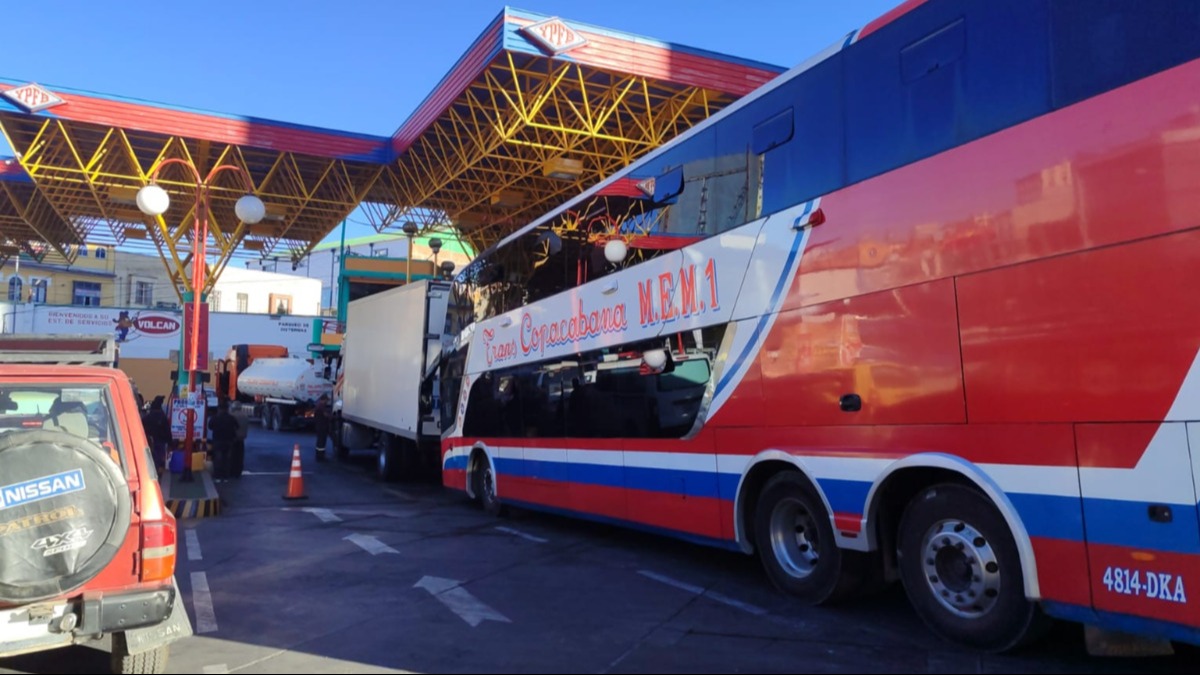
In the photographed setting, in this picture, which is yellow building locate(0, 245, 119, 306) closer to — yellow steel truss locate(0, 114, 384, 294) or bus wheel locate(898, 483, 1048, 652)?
yellow steel truss locate(0, 114, 384, 294)

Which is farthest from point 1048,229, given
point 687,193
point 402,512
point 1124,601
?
point 402,512

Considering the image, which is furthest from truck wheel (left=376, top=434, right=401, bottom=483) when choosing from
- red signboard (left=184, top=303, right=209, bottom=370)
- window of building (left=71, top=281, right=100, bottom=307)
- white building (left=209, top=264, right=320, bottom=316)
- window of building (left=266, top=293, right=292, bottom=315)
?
window of building (left=71, top=281, right=100, bottom=307)

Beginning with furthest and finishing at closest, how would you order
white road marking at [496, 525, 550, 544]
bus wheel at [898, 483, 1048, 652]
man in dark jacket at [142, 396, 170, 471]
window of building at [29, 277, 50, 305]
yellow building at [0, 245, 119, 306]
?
yellow building at [0, 245, 119, 306] → window of building at [29, 277, 50, 305] → man in dark jacket at [142, 396, 170, 471] → white road marking at [496, 525, 550, 544] → bus wheel at [898, 483, 1048, 652]

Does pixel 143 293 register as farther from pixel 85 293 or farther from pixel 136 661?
pixel 136 661

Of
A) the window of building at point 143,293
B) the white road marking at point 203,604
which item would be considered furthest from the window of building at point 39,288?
the white road marking at point 203,604

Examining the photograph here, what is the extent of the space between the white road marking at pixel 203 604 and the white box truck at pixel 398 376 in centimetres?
756

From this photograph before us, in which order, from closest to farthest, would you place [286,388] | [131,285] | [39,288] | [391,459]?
1. [391,459]
2. [286,388]
3. [39,288]
4. [131,285]

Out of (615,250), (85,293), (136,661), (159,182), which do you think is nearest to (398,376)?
(615,250)

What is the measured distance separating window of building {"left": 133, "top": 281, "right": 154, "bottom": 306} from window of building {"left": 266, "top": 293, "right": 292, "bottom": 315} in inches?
316

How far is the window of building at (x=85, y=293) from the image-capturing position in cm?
5700

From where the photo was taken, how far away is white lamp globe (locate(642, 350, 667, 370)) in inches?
324

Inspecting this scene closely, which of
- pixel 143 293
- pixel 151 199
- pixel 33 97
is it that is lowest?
pixel 151 199

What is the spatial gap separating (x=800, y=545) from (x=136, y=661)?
4732 millimetres

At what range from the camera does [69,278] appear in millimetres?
56656
